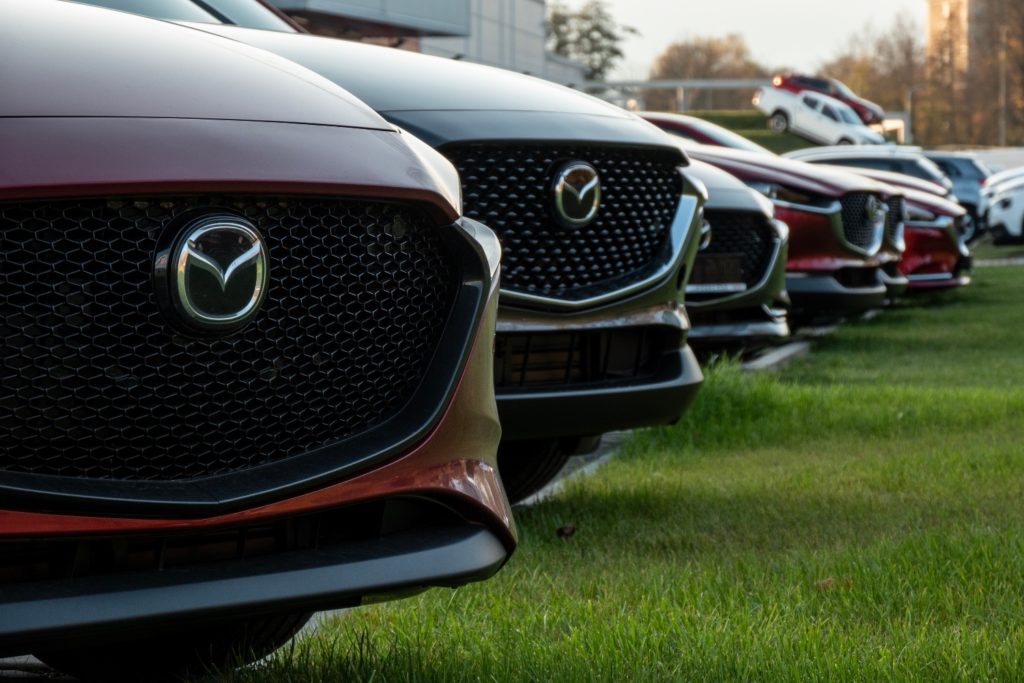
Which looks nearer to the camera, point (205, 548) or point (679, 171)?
point (205, 548)

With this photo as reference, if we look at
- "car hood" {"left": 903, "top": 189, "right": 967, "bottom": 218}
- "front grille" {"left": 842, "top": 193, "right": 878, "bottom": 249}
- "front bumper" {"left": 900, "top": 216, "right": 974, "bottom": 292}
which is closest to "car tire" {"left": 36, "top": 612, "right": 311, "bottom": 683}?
"front grille" {"left": 842, "top": 193, "right": 878, "bottom": 249}

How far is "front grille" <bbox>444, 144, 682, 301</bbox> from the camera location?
3.92m

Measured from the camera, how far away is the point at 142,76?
238cm

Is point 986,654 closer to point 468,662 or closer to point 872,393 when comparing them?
point 468,662

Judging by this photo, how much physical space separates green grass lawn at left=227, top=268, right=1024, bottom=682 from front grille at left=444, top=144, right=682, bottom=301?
2.46 ft

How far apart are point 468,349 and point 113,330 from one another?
2.02 ft

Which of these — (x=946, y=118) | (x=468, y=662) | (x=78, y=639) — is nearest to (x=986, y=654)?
(x=468, y=662)

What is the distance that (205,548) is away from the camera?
7.48 feet

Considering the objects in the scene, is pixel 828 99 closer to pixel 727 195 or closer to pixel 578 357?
pixel 727 195

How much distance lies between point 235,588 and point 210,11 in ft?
9.14

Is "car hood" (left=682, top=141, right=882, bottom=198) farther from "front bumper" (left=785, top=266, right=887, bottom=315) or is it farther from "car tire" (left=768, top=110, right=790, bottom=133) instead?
"car tire" (left=768, top=110, right=790, bottom=133)

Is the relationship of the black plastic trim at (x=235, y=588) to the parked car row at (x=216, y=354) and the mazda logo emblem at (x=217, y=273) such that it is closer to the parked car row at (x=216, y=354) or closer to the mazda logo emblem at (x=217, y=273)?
the parked car row at (x=216, y=354)

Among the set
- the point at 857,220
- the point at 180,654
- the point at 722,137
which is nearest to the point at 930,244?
the point at 722,137

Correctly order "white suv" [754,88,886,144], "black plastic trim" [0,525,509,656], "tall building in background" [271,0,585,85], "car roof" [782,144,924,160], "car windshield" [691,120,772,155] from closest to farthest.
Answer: "black plastic trim" [0,525,509,656], "car windshield" [691,120,772,155], "car roof" [782,144,924,160], "tall building in background" [271,0,585,85], "white suv" [754,88,886,144]
